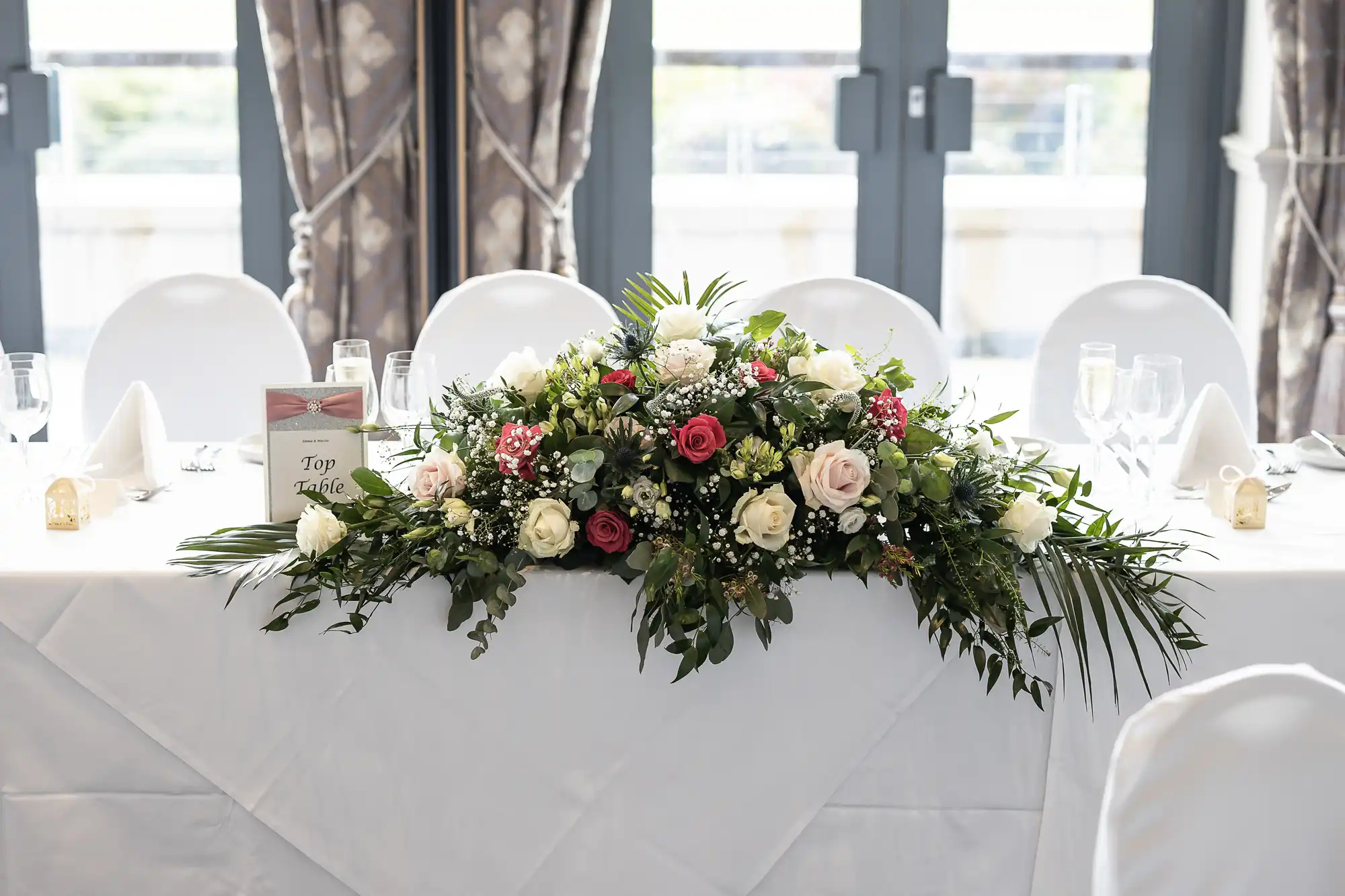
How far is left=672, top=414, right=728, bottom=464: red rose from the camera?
1.60 m

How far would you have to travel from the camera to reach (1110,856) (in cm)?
107

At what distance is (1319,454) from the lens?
7.68ft

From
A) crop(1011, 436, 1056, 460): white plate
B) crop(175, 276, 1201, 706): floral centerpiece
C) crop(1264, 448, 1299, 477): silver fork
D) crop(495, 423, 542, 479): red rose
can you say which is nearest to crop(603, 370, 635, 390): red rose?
crop(175, 276, 1201, 706): floral centerpiece

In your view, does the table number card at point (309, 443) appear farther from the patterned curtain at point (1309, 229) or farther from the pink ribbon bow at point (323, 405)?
the patterned curtain at point (1309, 229)

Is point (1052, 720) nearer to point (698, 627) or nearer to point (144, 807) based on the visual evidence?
point (698, 627)

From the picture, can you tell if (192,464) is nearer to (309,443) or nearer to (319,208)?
(309,443)

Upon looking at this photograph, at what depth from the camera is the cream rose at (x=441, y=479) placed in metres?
1.70

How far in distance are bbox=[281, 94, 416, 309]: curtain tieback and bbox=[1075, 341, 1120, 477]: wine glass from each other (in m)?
2.11

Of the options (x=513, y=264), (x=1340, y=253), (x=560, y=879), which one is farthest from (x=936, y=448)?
(x=1340, y=253)

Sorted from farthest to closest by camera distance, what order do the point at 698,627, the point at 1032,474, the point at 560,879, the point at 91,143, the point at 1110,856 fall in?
the point at 91,143
the point at 1032,474
the point at 560,879
the point at 698,627
the point at 1110,856

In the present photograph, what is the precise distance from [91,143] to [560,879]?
9.56 feet

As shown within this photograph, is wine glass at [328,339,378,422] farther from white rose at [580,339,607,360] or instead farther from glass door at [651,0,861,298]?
glass door at [651,0,861,298]

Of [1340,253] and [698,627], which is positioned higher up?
[1340,253]

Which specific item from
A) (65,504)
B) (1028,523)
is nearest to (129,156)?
(65,504)
